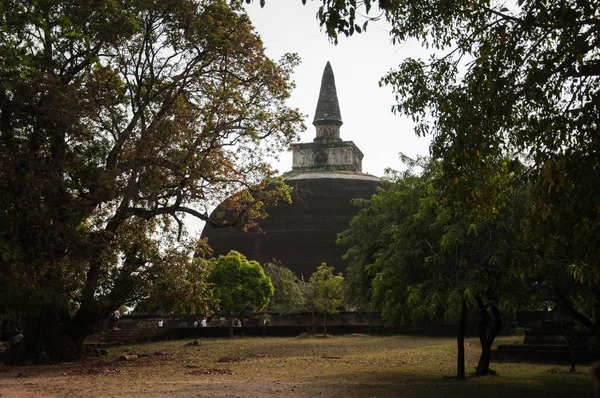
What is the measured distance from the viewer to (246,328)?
103 feet

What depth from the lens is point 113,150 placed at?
15875mm

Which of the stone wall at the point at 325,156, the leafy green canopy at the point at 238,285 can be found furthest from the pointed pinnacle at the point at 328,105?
the leafy green canopy at the point at 238,285

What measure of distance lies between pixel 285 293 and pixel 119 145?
67.1 ft

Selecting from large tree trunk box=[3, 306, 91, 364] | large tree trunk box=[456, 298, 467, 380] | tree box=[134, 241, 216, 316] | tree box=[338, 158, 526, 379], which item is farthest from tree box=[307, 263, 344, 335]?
large tree trunk box=[456, 298, 467, 380]

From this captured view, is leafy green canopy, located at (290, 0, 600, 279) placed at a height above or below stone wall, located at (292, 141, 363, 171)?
below

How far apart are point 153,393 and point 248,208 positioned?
7901 millimetres

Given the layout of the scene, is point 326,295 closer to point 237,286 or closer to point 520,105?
point 237,286

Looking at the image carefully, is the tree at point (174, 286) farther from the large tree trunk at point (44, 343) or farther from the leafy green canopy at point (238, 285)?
the leafy green canopy at point (238, 285)

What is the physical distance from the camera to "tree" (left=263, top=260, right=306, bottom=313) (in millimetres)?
34344

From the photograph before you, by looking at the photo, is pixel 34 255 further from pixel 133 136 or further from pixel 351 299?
pixel 351 299

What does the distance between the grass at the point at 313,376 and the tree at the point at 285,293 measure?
46.9 feet

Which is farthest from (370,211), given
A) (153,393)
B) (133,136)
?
(153,393)

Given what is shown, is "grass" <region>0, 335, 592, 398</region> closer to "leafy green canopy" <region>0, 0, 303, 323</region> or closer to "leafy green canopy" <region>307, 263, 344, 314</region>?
"leafy green canopy" <region>0, 0, 303, 323</region>

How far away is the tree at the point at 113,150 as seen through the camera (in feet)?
46.7
